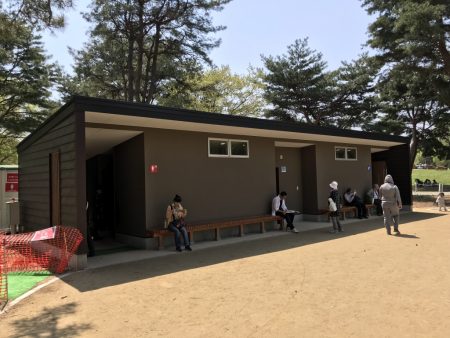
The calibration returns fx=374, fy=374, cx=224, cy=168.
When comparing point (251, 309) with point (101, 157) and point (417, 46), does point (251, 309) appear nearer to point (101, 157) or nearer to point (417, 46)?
point (101, 157)

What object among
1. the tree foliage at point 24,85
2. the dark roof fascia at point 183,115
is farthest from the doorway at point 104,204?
the tree foliage at point 24,85

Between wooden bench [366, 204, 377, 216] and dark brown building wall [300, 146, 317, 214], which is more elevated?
dark brown building wall [300, 146, 317, 214]

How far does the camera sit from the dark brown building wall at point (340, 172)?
13693 mm

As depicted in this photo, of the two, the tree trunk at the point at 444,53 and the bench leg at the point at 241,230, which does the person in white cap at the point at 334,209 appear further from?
the tree trunk at the point at 444,53

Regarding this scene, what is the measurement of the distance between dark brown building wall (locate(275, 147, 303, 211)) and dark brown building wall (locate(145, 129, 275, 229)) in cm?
143

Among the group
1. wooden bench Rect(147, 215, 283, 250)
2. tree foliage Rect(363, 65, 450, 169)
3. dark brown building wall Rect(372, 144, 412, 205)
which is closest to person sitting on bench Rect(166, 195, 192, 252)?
wooden bench Rect(147, 215, 283, 250)

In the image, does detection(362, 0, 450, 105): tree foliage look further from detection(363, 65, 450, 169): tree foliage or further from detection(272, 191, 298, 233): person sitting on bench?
Result: detection(272, 191, 298, 233): person sitting on bench

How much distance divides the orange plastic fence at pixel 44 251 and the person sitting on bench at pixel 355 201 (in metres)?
10.4

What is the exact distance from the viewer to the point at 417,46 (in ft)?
51.6

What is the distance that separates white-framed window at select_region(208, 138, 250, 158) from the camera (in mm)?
10367

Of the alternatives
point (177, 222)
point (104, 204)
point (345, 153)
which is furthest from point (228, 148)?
point (345, 153)

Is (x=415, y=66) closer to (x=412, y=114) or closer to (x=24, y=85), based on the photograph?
(x=412, y=114)

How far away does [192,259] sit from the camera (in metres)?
7.54

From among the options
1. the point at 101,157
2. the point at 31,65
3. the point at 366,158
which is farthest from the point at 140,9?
the point at 366,158
